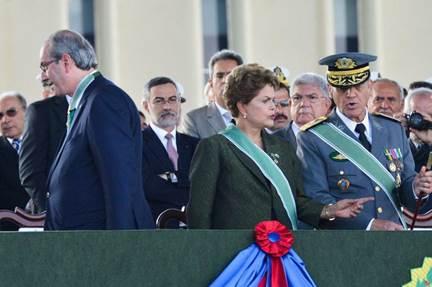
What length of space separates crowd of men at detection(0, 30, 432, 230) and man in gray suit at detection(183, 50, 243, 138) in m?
0.01

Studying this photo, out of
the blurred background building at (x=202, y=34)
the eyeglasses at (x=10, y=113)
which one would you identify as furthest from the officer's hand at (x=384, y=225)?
the blurred background building at (x=202, y=34)

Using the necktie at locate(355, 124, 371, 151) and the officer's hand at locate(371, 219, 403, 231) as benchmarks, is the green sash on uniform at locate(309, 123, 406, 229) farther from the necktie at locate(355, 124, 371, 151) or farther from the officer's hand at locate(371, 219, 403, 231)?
the officer's hand at locate(371, 219, 403, 231)

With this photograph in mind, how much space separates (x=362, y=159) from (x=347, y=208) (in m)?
0.73

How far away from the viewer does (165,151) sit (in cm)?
1274

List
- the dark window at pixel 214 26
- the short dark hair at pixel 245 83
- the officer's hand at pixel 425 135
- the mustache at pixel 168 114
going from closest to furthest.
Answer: the short dark hair at pixel 245 83, the officer's hand at pixel 425 135, the mustache at pixel 168 114, the dark window at pixel 214 26

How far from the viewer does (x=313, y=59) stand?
794 inches

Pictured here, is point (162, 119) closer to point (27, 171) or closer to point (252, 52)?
point (27, 171)

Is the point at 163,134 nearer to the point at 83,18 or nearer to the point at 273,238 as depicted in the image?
the point at 273,238

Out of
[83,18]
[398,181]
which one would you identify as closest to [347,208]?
[398,181]

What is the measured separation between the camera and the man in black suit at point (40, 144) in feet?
38.9

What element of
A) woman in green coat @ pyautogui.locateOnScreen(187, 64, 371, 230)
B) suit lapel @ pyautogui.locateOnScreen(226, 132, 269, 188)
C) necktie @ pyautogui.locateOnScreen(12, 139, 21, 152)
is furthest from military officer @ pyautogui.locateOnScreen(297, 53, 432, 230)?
necktie @ pyautogui.locateOnScreen(12, 139, 21, 152)

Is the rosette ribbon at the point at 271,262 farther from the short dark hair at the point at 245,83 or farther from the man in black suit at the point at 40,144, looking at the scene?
the man in black suit at the point at 40,144

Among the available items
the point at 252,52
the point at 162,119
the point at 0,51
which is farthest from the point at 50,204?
the point at 252,52

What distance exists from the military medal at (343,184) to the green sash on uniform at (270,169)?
473 mm
